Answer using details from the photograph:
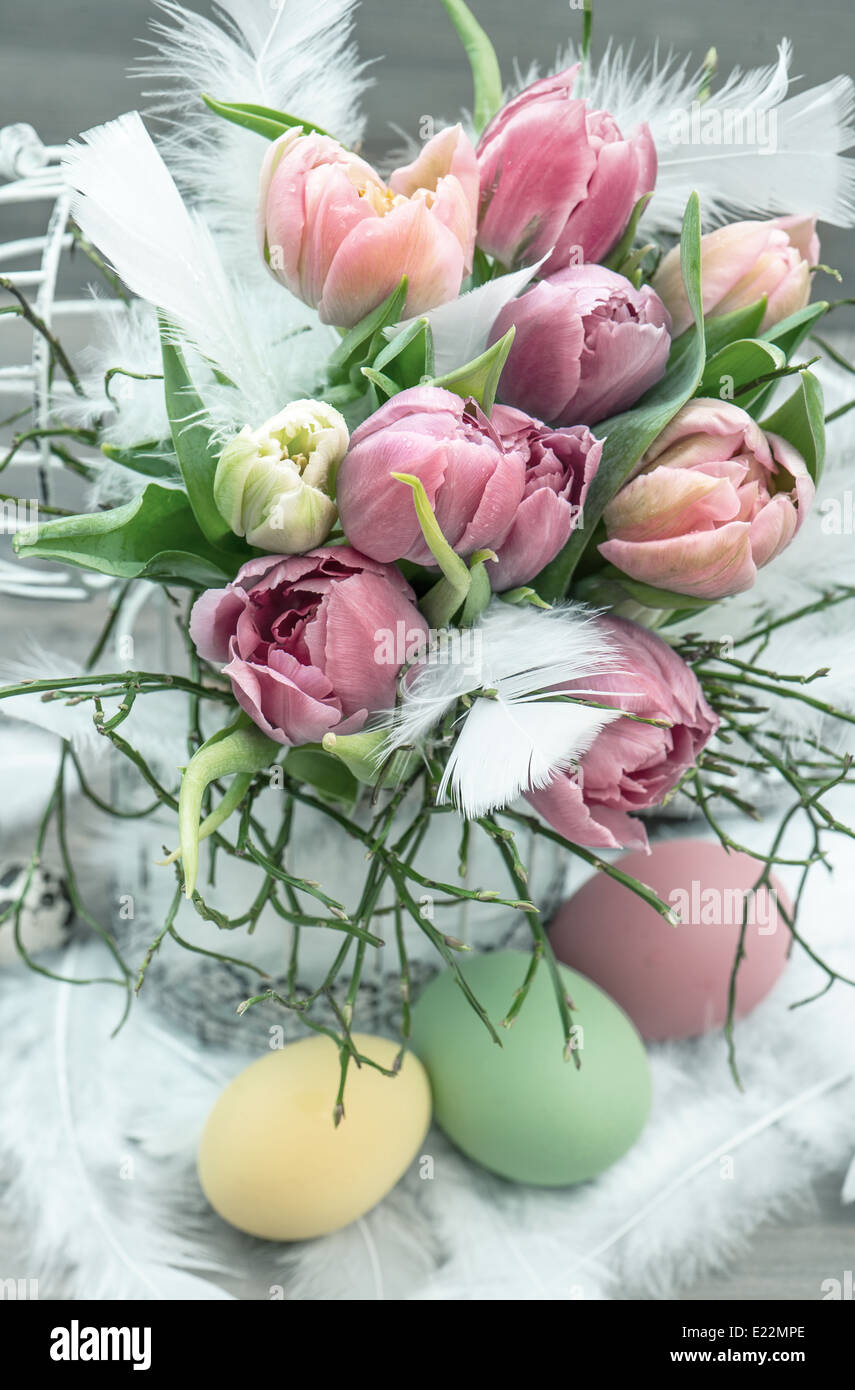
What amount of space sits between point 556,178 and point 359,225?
6cm

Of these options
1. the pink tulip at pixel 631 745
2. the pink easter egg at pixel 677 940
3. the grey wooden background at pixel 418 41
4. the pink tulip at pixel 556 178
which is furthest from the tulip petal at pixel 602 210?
the grey wooden background at pixel 418 41

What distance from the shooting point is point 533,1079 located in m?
0.38

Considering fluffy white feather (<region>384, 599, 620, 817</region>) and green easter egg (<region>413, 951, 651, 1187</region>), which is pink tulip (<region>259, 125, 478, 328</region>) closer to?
fluffy white feather (<region>384, 599, 620, 817</region>)

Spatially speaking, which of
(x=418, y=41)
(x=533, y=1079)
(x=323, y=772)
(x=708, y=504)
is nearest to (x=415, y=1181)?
(x=533, y=1079)

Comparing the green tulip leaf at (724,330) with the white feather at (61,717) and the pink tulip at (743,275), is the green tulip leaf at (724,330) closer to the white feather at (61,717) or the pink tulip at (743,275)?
the pink tulip at (743,275)

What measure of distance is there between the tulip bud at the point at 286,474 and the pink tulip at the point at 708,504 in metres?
0.08

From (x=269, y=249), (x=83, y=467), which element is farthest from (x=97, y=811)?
(x=269, y=249)

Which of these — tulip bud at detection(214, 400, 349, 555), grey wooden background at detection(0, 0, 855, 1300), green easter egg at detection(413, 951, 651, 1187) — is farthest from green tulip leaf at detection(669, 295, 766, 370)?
grey wooden background at detection(0, 0, 855, 1300)

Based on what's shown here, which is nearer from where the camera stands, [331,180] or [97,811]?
[331,180]
